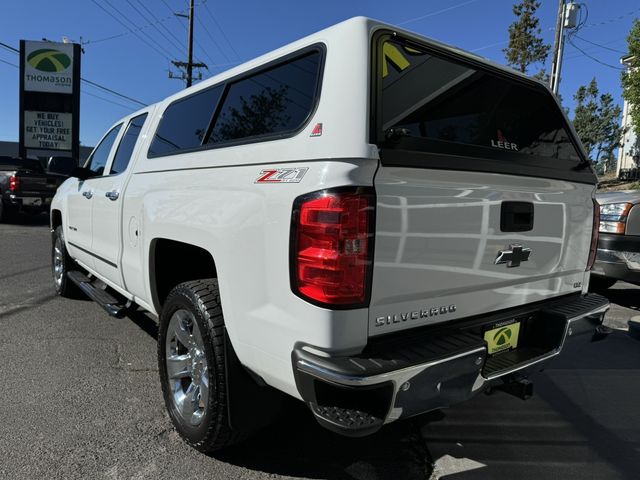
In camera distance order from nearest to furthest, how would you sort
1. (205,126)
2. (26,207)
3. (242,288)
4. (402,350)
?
(402,350)
(242,288)
(205,126)
(26,207)

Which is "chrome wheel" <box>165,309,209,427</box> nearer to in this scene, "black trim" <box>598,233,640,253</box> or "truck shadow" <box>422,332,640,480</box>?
"truck shadow" <box>422,332,640,480</box>

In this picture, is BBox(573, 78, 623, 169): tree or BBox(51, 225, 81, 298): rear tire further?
BBox(573, 78, 623, 169): tree

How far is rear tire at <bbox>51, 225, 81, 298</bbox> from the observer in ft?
18.5

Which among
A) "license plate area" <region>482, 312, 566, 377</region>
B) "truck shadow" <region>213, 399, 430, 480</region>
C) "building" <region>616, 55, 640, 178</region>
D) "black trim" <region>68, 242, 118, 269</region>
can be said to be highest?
"building" <region>616, 55, 640, 178</region>

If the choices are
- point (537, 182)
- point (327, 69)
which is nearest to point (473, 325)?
point (537, 182)

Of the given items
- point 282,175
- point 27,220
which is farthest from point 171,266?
point 27,220

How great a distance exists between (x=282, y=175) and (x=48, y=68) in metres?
23.0

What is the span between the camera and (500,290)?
254 centimetres

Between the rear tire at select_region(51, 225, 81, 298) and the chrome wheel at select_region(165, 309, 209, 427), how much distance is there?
3.32 metres

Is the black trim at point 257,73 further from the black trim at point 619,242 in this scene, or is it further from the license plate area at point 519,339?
the black trim at point 619,242

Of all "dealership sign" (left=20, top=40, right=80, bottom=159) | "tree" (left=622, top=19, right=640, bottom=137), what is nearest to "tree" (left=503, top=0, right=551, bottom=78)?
"tree" (left=622, top=19, right=640, bottom=137)

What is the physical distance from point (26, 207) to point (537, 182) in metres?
13.6

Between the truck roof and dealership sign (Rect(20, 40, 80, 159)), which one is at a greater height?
dealership sign (Rect(20, 40, 80, 159))

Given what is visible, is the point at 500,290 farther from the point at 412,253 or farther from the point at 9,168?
the point at 9,168
